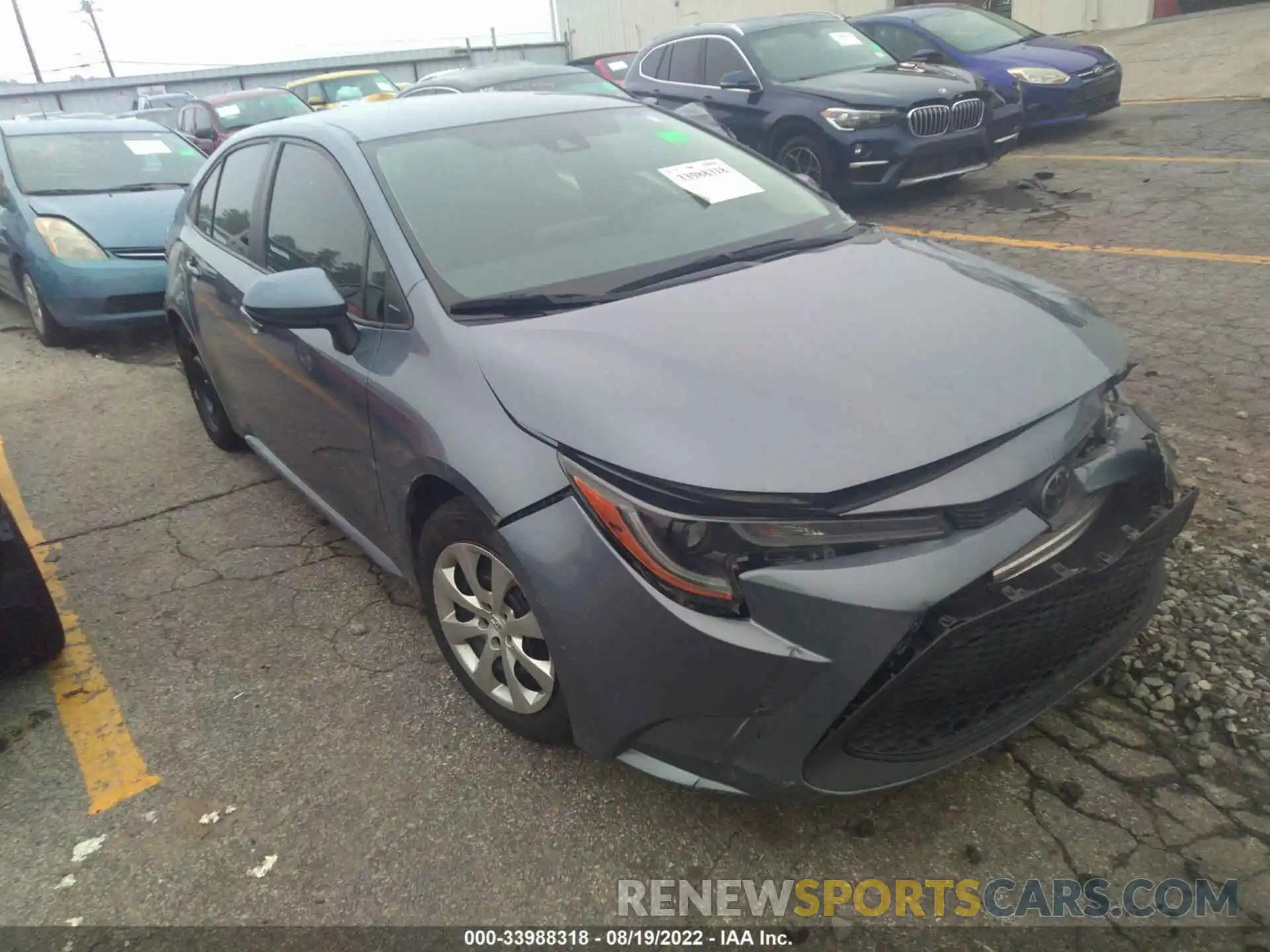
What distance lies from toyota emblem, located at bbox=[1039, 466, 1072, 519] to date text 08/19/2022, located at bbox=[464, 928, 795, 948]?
3.50 feet

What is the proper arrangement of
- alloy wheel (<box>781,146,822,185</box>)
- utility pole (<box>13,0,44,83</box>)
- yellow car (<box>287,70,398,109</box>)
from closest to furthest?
alloy wheel (<box>781,146,822,185</box>) → yellow car (<box>287,70,398,109</box>) → utility pole (<box>13,0,44,83</box>)

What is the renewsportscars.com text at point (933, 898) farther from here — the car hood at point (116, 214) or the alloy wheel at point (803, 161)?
the alloy wheel at point (803, 161)

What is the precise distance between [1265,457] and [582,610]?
9.74 ft

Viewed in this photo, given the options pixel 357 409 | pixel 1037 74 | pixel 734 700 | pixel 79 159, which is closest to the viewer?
pixel 734 700

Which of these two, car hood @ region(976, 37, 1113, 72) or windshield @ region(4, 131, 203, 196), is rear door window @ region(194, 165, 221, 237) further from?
car hood @ region(976, 37, 1113, 72)

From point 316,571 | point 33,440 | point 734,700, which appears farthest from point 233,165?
point 734,700

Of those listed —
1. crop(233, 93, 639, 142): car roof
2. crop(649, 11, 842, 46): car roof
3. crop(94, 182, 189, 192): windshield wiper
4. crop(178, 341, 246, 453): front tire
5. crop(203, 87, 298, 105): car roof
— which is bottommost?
crop(178, 341, 246, 453): front tire

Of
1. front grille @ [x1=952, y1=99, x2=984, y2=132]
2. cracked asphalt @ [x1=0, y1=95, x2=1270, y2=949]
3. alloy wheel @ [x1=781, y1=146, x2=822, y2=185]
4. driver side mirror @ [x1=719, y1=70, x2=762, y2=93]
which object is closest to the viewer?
cracked asphalt @ [x1=0, y1=95, x2=1270, y2=949]

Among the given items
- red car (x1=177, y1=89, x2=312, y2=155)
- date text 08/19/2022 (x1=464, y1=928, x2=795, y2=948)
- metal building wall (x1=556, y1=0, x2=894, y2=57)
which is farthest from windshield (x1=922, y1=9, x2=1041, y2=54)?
metal building wall (x1=556, y1=0, x2=894, y2=57)

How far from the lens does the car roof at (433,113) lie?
121 inches

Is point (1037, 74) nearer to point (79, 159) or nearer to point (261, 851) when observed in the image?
point (79, 159)

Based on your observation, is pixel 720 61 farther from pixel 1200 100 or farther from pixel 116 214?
pixel 1200 100

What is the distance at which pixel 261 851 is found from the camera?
225 centimetres

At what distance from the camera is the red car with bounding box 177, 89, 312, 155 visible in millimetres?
12461
